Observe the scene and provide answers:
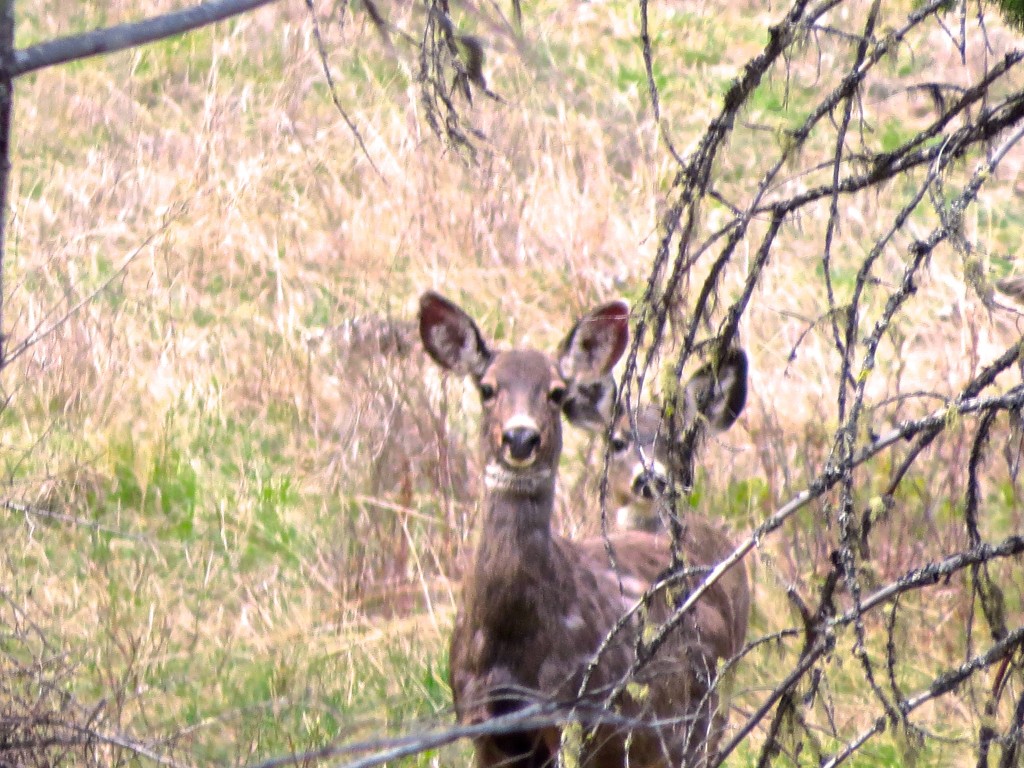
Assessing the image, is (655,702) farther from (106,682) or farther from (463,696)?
(106,682)

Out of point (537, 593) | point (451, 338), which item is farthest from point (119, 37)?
point (451, 338)

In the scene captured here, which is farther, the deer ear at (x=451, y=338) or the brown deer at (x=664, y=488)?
the brown deer at (x=664, y=488)

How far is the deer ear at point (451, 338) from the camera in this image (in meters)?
6.45

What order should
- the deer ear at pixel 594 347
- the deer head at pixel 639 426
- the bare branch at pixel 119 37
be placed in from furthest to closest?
the deer head at pixel 639 426 < the deer ear at pixel 594 347 < the bare branch at pixel 119 37

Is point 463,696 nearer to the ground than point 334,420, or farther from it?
nearer to the ground

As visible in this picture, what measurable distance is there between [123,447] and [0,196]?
5.74 meters

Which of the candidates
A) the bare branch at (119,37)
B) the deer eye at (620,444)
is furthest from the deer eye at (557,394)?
the bare branch at (119,37)

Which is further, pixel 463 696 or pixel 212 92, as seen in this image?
pixel 212 92

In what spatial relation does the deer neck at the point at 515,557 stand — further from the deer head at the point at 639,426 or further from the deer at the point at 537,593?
the deer head at the point at 639,426

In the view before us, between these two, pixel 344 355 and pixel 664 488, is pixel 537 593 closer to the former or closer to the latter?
pixel 664 488

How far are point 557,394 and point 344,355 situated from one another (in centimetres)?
320

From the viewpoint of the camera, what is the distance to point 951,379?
30.9ft

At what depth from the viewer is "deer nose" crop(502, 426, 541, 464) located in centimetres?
591

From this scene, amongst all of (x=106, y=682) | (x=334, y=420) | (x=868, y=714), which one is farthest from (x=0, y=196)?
(x=334, y=420)
